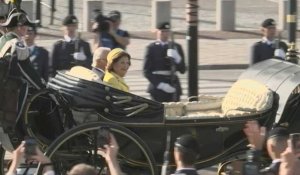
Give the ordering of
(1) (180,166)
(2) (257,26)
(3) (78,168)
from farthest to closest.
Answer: (2) (257,26)
(1) (180,166)
(3) (78,168)

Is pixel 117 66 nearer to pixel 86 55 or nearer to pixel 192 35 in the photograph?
pixel 192 35

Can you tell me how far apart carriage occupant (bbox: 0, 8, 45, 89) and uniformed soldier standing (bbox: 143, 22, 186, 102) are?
2803mm

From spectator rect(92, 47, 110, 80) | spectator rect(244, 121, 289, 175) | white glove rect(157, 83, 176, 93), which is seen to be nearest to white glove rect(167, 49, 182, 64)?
white glove rect(157, 83, 176, 93)

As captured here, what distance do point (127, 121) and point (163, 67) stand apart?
10.3 feet

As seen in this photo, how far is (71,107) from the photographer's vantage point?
33.7 ft

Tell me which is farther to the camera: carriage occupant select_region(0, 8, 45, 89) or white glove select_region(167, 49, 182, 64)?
white glove select_region(167, 49, 182, 64)

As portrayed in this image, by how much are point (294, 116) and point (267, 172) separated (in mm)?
3329

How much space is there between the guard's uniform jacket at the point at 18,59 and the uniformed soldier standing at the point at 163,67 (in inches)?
115

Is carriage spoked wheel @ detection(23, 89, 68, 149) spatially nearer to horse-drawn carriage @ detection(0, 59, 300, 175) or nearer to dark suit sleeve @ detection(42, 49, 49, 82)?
horse-drawn carriage @ detection(0, 59, 300, 175)

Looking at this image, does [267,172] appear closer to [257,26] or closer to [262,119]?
[262,119]

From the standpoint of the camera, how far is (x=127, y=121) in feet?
33.6

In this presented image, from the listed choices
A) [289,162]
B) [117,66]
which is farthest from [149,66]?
[289,162]

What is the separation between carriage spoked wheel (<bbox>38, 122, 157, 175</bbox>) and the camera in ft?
32.4

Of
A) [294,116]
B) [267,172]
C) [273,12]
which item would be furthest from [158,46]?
[273,12]
